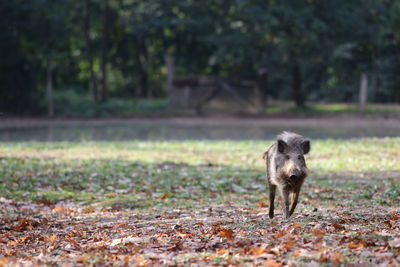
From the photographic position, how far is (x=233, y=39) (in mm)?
38000

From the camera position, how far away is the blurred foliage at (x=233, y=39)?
1428 inches

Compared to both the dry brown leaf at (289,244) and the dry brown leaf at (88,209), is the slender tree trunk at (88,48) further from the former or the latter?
the dry brown leaf at (289,244)

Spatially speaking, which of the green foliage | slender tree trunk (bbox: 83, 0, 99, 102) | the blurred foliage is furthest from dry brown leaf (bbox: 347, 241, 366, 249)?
slender tree trunk (bbox: 83, 0, 99, 102)

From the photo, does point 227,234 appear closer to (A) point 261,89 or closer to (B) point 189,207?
(B) point 189,207

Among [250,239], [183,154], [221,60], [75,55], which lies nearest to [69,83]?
[75,55]

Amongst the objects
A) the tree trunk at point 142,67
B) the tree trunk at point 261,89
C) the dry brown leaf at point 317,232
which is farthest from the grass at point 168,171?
the tree trunk at point 142,67

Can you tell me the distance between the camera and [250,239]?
696 centimetres

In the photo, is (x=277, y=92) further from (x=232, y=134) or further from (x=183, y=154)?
(x=183, y=154)

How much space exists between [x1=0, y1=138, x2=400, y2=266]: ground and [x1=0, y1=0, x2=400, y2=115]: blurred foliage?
674 inches

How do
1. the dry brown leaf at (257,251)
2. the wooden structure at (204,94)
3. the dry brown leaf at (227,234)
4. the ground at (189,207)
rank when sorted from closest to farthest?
1. the dry brown leaf at (257,251)
2. the ground at (189,207)
3. the dry brown leaf at (227,234)
4. the wooden structure at (204,94)

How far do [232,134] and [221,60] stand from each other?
522 inches

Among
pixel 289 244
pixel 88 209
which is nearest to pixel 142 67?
pixel 88 209

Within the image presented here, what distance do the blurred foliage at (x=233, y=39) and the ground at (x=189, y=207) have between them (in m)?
17.1

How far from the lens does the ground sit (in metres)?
6.35
